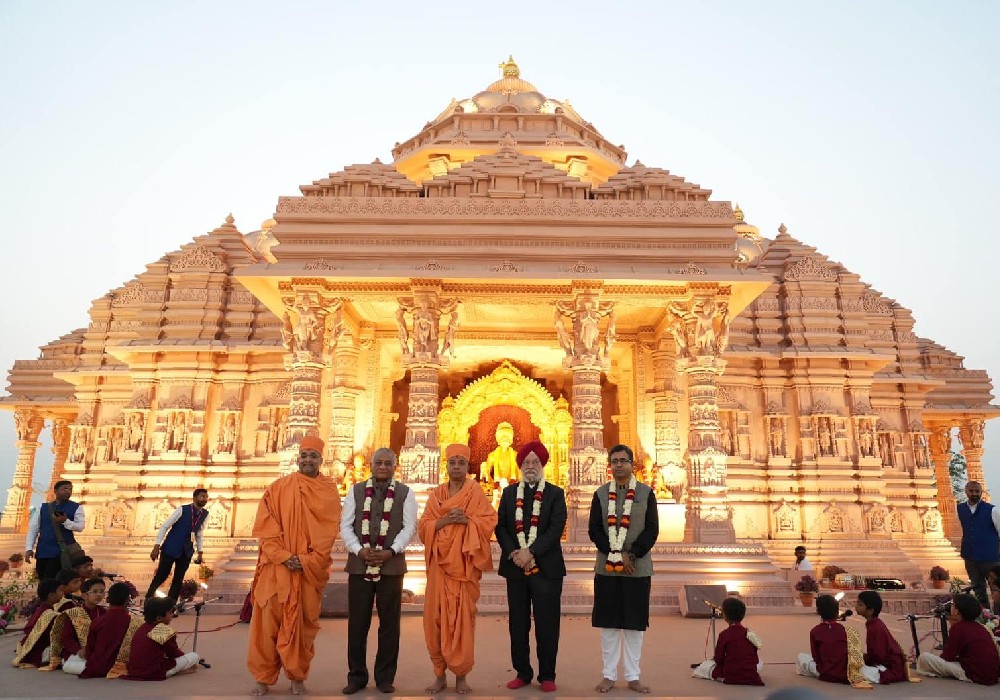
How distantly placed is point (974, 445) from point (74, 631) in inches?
980

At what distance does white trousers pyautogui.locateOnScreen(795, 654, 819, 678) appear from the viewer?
641 cm

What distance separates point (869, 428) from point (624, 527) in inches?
543

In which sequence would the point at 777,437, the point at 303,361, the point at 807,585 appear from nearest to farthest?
the point at 807,585 → the point at 303,361 → the point at 777,437

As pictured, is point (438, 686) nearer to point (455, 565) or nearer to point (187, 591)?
point (455, 565)

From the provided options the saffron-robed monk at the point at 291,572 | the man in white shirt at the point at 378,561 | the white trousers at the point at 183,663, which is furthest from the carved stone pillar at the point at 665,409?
the white trousers at the point at 183,663

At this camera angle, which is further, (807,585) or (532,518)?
(807,585)

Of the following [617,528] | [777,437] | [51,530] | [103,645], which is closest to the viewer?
[617,528]

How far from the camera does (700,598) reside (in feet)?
32.8

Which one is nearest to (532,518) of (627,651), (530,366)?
(627,651)

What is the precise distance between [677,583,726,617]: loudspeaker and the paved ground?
0.94m

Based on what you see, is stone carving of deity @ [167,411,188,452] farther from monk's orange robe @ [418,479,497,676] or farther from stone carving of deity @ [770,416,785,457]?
stone carving of deity @ [770,416,785,457]

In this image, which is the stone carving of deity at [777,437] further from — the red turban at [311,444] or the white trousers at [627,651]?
the red turban at [311,444]

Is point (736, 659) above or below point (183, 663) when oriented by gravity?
above

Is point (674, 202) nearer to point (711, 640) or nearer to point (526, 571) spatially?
point (711, 640)
